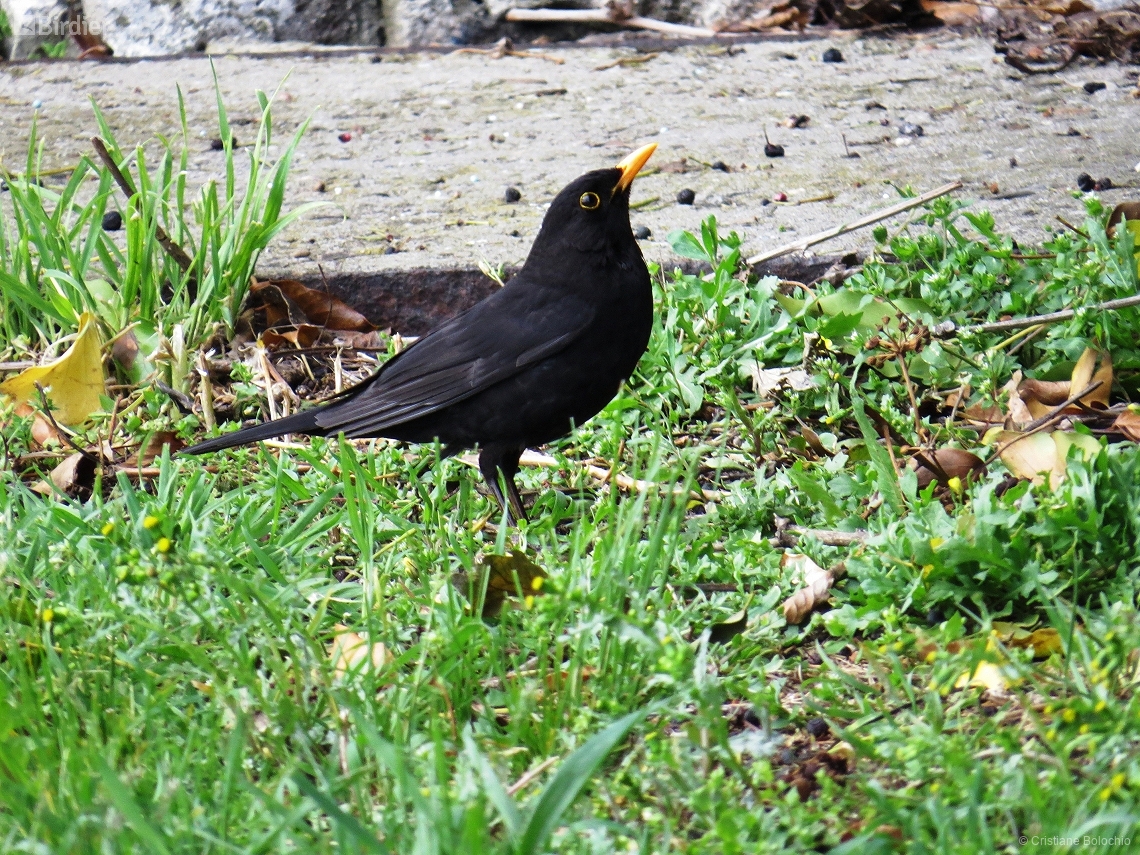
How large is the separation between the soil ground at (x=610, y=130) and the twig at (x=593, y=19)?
50cm

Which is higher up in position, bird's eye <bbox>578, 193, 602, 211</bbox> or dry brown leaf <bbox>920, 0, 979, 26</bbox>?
dry brown leaf <bbox>920, 0, 979, 26</bbox>

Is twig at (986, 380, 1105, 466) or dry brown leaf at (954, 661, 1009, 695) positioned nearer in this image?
dry brown leaf at (954, 661, 1009, 695)

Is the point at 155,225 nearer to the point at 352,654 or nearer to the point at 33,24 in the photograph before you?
the point at 352,654

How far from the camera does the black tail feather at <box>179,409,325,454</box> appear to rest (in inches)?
140

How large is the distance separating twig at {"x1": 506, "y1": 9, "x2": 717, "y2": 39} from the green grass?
4.16 m

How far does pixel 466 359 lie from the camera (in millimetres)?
3781

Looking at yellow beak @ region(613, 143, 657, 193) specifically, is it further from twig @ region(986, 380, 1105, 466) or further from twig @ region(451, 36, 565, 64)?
twig @ region(451, 36, 565, 64)

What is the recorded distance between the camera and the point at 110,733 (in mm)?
2229

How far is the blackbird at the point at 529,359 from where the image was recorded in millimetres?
3588

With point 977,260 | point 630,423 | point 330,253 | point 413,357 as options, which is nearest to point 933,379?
point 977,260

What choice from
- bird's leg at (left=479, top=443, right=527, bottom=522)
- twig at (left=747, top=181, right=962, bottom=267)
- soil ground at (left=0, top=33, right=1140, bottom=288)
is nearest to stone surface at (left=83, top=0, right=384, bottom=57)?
soil ground at (left=0, top=33, right=1140, bottom=288)

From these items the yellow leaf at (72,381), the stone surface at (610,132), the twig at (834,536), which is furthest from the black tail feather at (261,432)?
the twig at (834,536)

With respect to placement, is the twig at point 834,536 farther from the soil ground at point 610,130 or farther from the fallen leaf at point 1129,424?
the soil ground at point 610,130

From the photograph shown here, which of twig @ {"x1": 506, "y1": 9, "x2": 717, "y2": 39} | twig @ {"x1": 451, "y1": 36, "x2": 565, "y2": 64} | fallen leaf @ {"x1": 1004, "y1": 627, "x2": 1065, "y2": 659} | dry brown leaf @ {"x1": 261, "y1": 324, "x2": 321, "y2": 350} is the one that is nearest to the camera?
fallen leaf @ {"x1": 1004, "y1": 627, "x2": 1065, "y2": 659}
